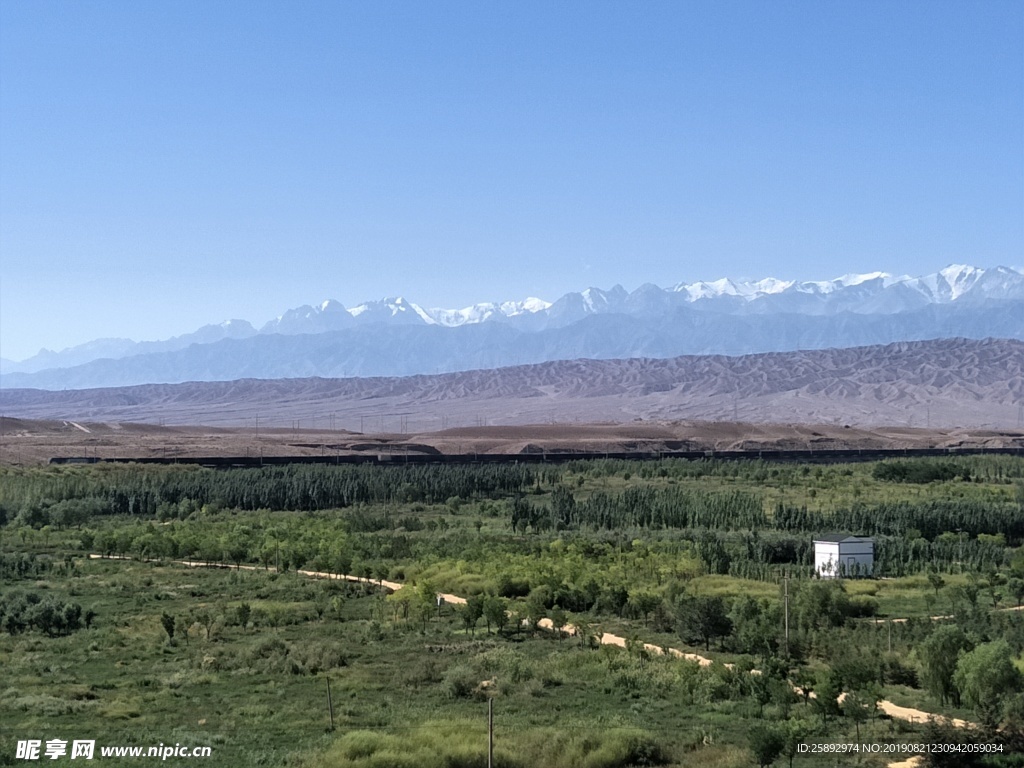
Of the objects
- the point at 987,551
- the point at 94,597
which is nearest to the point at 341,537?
the point at 94,597

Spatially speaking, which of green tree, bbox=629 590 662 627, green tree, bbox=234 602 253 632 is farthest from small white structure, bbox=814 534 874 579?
green tree, bbox=234 602 253 632

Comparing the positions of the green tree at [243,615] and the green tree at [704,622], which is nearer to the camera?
the green tree at [704,622]

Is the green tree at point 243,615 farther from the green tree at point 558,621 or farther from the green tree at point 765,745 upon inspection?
the green tree at point 765,745

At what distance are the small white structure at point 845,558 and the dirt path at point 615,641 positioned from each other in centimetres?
1452

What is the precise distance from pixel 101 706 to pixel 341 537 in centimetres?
2906

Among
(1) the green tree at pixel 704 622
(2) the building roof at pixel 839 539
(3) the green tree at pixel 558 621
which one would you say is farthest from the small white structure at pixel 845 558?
(3) the green tree at pixel 558 621

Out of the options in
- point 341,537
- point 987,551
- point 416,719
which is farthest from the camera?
point 341,537

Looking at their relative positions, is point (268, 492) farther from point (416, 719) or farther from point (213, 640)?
point (416, 719)

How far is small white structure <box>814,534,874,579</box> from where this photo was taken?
145ft

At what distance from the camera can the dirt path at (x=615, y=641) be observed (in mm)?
22531

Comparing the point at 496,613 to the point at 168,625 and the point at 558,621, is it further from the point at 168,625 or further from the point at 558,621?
the point at 168,625

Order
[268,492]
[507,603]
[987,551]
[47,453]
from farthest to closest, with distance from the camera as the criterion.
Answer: [47,453], [268,492], [987,551], [507,603]

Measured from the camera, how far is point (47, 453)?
109m

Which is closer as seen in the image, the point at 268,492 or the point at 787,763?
the point at 787,763
